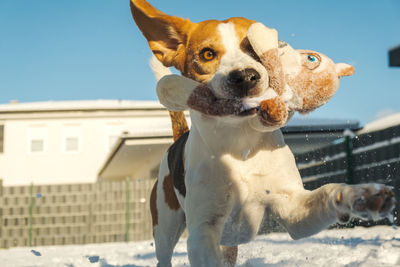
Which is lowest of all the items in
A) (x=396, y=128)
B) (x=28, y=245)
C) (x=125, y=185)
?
(x=28, y=245)

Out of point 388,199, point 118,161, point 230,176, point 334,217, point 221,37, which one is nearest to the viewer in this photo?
point 388,199

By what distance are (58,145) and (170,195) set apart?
1839cm

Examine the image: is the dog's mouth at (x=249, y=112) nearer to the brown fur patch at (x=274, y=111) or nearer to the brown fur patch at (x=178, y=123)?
the brown fur patch at (x=274, y=111)

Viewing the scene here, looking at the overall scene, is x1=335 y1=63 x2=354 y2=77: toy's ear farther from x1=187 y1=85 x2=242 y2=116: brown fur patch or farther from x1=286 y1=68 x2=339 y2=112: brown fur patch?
x1=187 y1=85 x2=242 y2=116: brown fur patch

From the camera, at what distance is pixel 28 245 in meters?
13.4

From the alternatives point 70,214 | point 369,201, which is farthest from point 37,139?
point 369,201

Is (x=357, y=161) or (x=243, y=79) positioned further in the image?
(x=357, y=161)

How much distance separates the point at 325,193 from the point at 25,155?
20449 mm

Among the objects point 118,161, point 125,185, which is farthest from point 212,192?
point 118,161

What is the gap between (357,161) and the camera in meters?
9.00

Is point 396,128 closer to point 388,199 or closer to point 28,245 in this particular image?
point 388,199

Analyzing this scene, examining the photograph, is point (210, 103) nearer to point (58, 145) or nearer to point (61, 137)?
point (61, 137)

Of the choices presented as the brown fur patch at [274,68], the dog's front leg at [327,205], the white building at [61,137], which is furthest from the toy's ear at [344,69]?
the white building at [61,137]

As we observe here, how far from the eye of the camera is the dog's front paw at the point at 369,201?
6.49 ft
